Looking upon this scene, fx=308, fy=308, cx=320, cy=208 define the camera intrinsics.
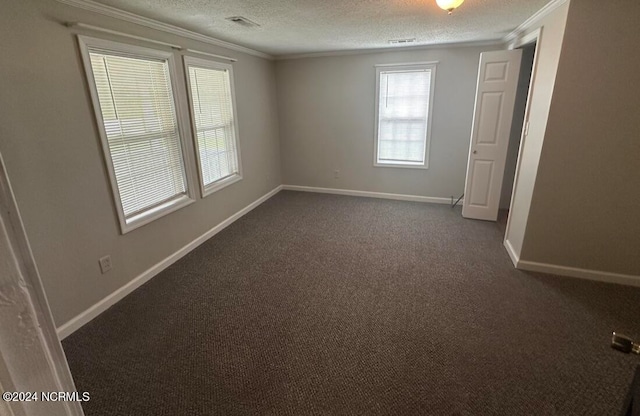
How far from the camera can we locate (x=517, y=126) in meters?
4.22

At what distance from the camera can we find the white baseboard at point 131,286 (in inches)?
88.5

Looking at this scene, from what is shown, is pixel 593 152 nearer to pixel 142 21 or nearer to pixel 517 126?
pixel 517 126

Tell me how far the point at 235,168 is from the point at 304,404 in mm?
3290

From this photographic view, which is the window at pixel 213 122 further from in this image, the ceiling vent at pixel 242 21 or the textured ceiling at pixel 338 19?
the ceiling vent at pixel 242 21

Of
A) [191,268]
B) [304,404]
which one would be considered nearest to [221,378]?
[304,404]

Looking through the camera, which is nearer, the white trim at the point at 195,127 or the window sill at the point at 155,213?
the window sill at the point at 155,213

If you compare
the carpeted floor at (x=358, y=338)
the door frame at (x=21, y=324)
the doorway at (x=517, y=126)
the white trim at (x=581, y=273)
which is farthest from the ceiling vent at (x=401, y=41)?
the door frame at (x=21, y=324)

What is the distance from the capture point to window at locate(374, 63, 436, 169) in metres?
4.53

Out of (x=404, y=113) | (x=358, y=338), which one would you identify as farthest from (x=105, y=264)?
(x=404, y=113)

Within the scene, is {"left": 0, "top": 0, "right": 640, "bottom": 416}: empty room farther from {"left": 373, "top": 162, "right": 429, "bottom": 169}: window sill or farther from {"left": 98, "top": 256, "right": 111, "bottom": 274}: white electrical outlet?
{"left": 373, "top": 162, "right": 429, "bottom": 169}: window sill

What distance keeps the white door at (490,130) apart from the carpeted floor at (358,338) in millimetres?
932

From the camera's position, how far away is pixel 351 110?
494 cm

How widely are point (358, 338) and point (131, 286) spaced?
2.04 m

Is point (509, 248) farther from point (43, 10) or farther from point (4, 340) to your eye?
point (43, 10)
